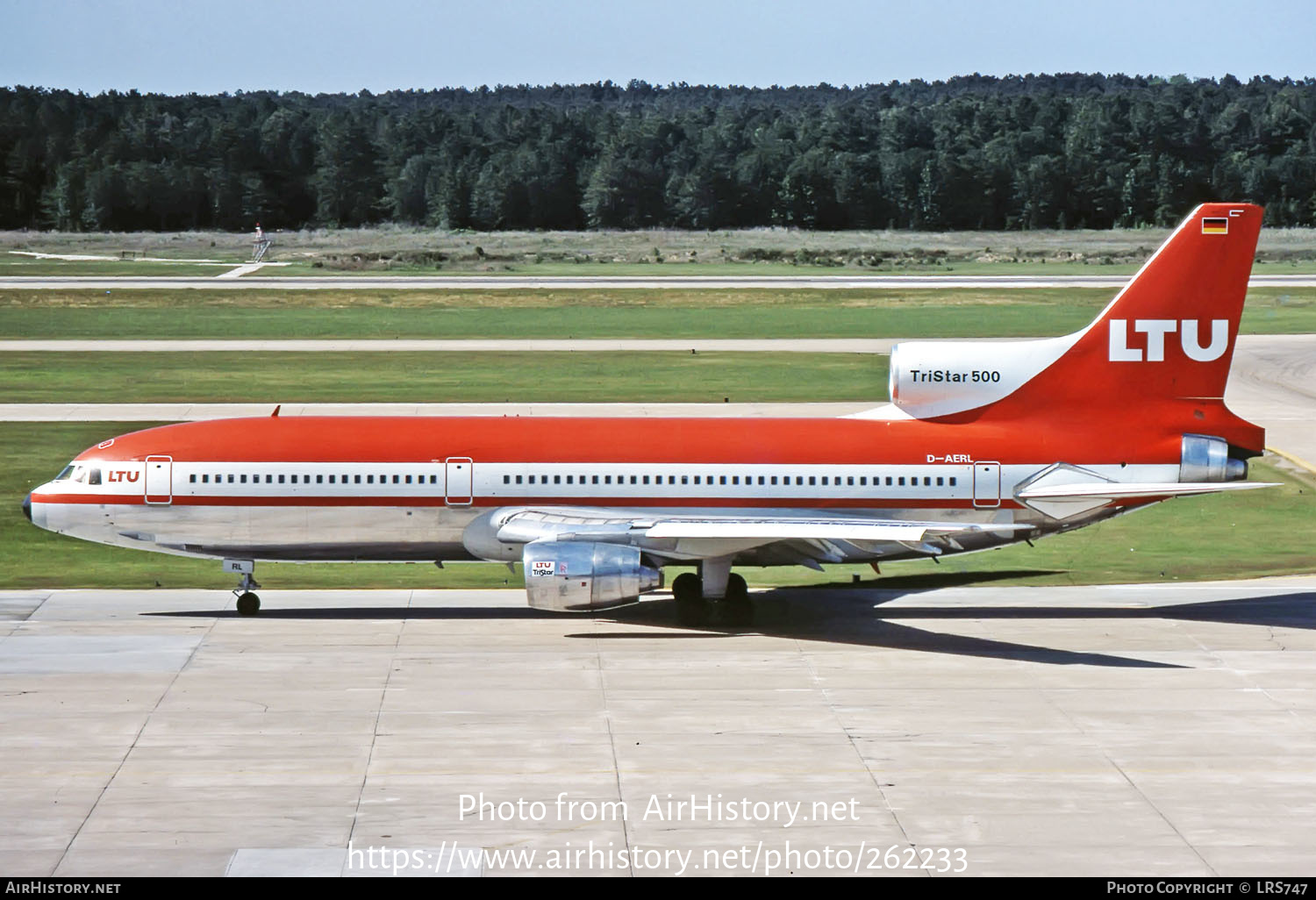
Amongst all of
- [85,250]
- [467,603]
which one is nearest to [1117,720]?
[467,603]

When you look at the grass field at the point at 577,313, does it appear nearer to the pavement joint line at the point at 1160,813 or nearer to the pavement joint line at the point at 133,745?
the pavement joint line at the point at 133,745

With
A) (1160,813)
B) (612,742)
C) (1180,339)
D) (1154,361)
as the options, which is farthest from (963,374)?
(1160,813)

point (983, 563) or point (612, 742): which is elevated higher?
point (612, 742)

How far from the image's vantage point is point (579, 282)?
129250 mm

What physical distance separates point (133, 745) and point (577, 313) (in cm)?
8133

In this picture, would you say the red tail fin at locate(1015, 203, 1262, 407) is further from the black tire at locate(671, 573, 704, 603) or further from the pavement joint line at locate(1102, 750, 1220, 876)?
the pavement joint line at locate(1102, 750, 1220, 876)

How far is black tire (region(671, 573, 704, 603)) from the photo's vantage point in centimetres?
3662

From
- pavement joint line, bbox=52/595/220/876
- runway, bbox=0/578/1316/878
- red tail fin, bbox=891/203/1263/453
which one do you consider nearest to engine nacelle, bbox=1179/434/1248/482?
red tail fin, bbox=891/203/1263/453

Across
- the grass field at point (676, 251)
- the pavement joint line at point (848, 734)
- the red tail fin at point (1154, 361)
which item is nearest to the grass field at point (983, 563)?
the red tail fin at point (1154, 361)

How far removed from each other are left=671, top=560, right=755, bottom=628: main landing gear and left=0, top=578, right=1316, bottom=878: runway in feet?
1.53

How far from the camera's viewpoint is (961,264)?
153m

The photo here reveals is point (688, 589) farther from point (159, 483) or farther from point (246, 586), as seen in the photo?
point (159, 483)

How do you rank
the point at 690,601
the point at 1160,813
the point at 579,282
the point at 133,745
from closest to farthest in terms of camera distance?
1. the point at 1160,813
2. the point at 133,745
3. the point at 690,601
4. the point at 579,282

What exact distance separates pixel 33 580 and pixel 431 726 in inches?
653
